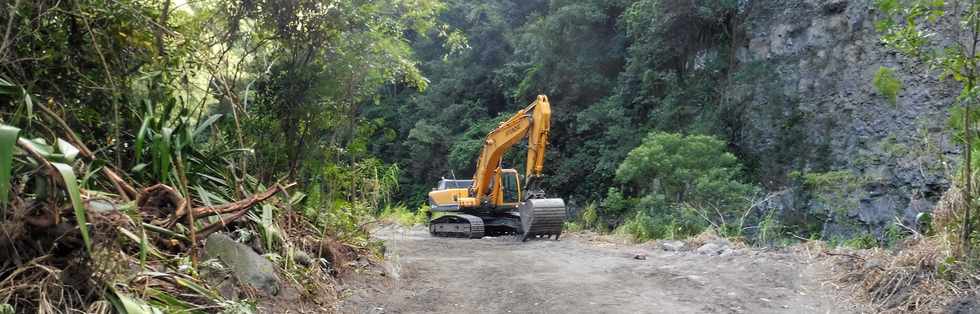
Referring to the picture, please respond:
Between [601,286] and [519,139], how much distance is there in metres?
8.75

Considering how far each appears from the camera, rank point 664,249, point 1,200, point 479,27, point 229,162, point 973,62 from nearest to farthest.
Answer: point 1,200, point 973,62, point 229,162, point 664,249, point 479,27

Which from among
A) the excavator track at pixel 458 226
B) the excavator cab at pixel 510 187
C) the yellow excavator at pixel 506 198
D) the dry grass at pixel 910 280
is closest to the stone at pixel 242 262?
the dry grass at pixel 910 280

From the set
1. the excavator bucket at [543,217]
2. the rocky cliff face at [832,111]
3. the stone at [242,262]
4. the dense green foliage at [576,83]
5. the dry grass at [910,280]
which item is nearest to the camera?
the stone at [242,262]

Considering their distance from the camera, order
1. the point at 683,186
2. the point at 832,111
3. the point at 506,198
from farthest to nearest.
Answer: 1. the point at 832,111
2. the point at 506,198
3. the point at 683,186

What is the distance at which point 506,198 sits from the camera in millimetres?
17281

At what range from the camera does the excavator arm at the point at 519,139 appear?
14.4 meters

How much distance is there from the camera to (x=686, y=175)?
1612 centimetres

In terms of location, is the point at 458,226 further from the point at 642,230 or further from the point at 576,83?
the point at 576,83

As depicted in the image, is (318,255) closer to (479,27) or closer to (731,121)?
(731,121)

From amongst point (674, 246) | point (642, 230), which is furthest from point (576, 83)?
point (674, 246)

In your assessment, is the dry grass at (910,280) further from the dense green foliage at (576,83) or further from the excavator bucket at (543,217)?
the dense green foliage at (576,83)

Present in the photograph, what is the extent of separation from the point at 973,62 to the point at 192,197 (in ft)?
18.3

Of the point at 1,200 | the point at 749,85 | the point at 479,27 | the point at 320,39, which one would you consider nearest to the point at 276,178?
the point at 320,39

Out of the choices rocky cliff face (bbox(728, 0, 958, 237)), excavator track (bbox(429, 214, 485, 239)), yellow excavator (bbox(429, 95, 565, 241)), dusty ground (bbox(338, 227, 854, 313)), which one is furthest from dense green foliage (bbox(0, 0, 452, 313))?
rocky cliff face (bbox(728, 0, 958, 237))
